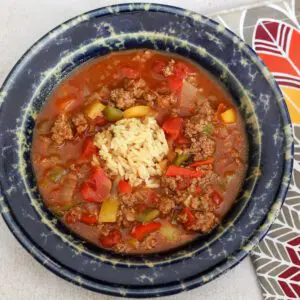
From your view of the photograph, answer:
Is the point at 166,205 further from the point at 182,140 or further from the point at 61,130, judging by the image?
the point at 61,130

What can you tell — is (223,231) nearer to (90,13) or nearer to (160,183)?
(160,183)

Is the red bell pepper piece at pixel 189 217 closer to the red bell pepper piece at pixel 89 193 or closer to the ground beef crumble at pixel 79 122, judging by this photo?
the red bell pepper piece at pixel 89 193

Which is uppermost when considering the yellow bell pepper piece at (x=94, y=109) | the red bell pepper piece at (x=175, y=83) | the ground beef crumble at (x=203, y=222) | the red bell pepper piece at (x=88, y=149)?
the red bell pepper piece at (x=175, y=83)

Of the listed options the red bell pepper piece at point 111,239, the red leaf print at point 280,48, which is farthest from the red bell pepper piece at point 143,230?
the red leaf print at point 280,48

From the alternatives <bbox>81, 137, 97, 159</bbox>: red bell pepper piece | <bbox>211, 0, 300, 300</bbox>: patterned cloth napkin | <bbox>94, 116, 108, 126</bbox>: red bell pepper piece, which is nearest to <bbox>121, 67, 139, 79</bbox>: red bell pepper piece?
<bbox>94, 116, 108, 126</bbox>: red bell pepper piece

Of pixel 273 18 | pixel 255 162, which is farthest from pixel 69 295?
pixel 273 18

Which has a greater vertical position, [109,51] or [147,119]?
[109,51]
